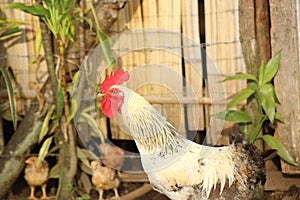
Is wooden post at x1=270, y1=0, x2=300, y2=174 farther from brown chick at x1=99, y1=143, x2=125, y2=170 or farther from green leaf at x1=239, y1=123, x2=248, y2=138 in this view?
brown chick at x1=99, y1=143, x2=125, y2=170

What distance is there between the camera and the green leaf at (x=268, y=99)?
18.3ft

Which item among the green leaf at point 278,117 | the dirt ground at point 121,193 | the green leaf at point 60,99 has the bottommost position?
the dirt ground at point 121,193

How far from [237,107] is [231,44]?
1.87 feet

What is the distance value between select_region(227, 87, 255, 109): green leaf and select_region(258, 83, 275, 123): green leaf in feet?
0.30

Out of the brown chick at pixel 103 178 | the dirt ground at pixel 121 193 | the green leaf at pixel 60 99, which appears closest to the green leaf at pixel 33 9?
the green leaf at pixel 60 99

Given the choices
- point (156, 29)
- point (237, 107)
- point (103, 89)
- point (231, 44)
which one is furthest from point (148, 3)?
point (103, 89)

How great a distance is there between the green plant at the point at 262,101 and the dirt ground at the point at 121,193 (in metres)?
0.35

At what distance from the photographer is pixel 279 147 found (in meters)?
5.65

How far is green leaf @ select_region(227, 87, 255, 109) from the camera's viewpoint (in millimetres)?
5602

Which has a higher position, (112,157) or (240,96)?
(240,96)

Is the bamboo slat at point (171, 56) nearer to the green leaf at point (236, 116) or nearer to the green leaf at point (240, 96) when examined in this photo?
the green leaf at point (236, 116)

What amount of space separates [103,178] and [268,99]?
1576mm

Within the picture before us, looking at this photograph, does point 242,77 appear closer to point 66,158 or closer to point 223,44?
point 223,44

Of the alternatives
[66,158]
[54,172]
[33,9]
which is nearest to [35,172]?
[54,172]
